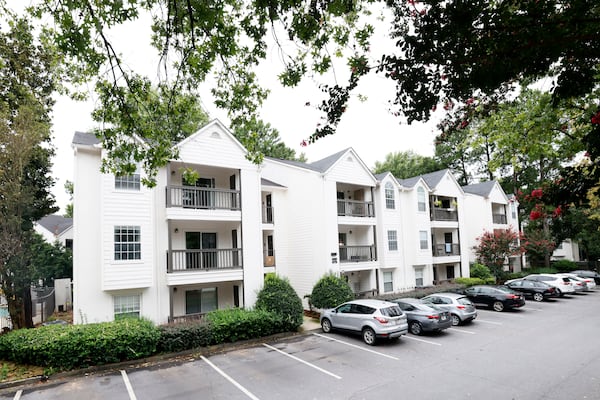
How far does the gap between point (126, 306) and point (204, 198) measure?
5972mm

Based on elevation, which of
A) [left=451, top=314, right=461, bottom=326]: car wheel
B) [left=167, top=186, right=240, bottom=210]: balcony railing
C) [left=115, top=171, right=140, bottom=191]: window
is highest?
[left=115, top=171, right=140, bottom=191]: window

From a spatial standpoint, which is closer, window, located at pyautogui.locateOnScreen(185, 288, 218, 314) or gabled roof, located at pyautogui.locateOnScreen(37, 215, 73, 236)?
window, located at pyautogui.locateOnScreen(185, 288, 218, 314)

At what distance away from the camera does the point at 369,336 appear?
13.3 metres

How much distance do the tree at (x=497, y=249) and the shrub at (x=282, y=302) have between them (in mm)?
20350

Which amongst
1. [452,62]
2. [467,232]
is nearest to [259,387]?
[452,62]

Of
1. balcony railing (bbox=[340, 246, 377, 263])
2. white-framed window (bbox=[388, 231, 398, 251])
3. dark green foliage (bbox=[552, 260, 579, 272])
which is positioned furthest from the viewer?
dark green foliage (bbox=[552, 260, 579, 272])

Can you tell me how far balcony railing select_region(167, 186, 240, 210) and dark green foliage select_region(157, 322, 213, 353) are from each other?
5.36 metres

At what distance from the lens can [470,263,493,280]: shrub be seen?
1102 inches

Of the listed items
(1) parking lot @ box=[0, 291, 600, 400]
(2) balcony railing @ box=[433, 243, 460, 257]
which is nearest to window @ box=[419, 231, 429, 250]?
(2) balcony railing @ box=[433, 243, 460, 257]

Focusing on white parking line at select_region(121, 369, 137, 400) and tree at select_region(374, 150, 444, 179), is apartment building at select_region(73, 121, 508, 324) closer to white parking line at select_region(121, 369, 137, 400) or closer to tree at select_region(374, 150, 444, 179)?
white parking line at select_region(121, 369, 137, 400)

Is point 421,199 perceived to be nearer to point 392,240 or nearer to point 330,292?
point 392,240

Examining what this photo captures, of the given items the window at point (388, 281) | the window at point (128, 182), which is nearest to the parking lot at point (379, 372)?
A: the window at point (128, 182)

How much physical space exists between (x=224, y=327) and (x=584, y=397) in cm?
1130

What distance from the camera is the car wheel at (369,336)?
1312 centimetres
